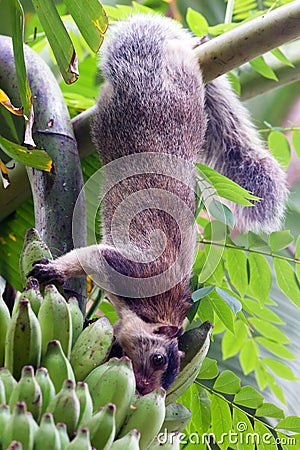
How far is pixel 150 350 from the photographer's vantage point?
103 centimetres

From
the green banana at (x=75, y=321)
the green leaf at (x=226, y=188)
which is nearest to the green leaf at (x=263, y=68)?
the green leaf at (x=226, y=188)

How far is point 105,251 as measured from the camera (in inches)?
46.6

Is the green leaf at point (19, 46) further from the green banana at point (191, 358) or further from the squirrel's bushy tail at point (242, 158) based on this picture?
the squirrel's bushy tail at point (242, 158)

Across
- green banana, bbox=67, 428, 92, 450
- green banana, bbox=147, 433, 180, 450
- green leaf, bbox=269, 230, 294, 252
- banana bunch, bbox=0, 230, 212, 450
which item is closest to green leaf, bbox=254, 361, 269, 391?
green leaf, bbox=269, 230, 294, 252

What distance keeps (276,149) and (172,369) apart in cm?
74

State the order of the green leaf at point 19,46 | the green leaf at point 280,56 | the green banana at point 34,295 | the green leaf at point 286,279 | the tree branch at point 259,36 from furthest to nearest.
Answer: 1. the green leaf at point 280,56
2. the green leaf at point 286,279
3. the tree branch at point 259,36
4. the green leaf at point 19,46
5. the green banana at point 34,295

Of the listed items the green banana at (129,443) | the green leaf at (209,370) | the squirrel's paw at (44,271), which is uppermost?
the squirrel's paw at (44,271)

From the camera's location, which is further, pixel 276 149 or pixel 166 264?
pixel 276 149

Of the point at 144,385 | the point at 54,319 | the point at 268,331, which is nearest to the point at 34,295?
the point at 54,319

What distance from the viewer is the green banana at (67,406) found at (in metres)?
0.64

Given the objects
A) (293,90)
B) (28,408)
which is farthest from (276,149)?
(28,408)

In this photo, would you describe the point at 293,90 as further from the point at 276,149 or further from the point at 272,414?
the point at 272,414

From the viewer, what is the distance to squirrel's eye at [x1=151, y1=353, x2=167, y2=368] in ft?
3.15

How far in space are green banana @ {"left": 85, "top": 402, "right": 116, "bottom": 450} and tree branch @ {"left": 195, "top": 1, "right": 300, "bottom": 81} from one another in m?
0.71
